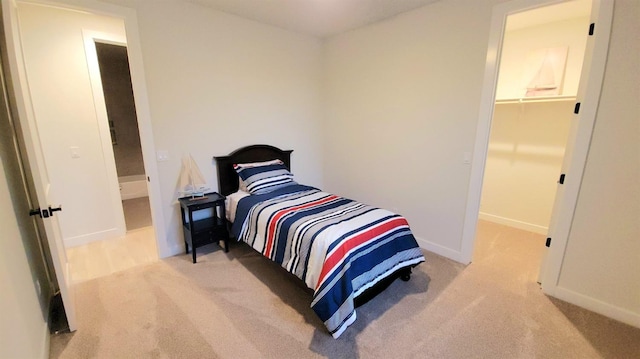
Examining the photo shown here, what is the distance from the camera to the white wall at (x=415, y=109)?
2.58 metres

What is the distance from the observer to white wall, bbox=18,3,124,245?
2717 mm

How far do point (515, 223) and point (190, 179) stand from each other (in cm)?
416

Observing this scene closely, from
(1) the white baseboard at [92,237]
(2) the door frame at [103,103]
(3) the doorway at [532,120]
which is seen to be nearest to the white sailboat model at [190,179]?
(2) the door frame at [103,103]

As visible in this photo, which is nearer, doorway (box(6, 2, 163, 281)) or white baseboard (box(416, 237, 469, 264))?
doorway (box(6, 2, 163, 281))

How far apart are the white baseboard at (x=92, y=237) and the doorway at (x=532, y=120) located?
434 cm

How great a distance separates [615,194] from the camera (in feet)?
6.43

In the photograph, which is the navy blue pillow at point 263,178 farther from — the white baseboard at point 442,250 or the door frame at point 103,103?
the white baseboard at point 442,250

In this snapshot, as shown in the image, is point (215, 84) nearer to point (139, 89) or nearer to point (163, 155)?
point (139, 89)

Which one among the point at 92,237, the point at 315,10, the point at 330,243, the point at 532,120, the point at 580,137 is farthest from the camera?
the point at 532,120

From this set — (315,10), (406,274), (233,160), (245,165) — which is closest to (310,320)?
(406,274)

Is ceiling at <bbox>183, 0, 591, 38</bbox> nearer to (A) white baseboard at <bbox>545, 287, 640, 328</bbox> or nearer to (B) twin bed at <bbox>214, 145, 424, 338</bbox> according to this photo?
(B) twin bed at <bbox>214, 145, 424, 338</bbox>

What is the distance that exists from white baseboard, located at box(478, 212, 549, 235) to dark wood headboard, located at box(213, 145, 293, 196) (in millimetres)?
3011

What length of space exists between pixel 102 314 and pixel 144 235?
1.53 metres

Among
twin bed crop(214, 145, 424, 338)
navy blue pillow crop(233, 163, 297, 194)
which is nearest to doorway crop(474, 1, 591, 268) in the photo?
twin bed crop(214, 145, 424, 338)
